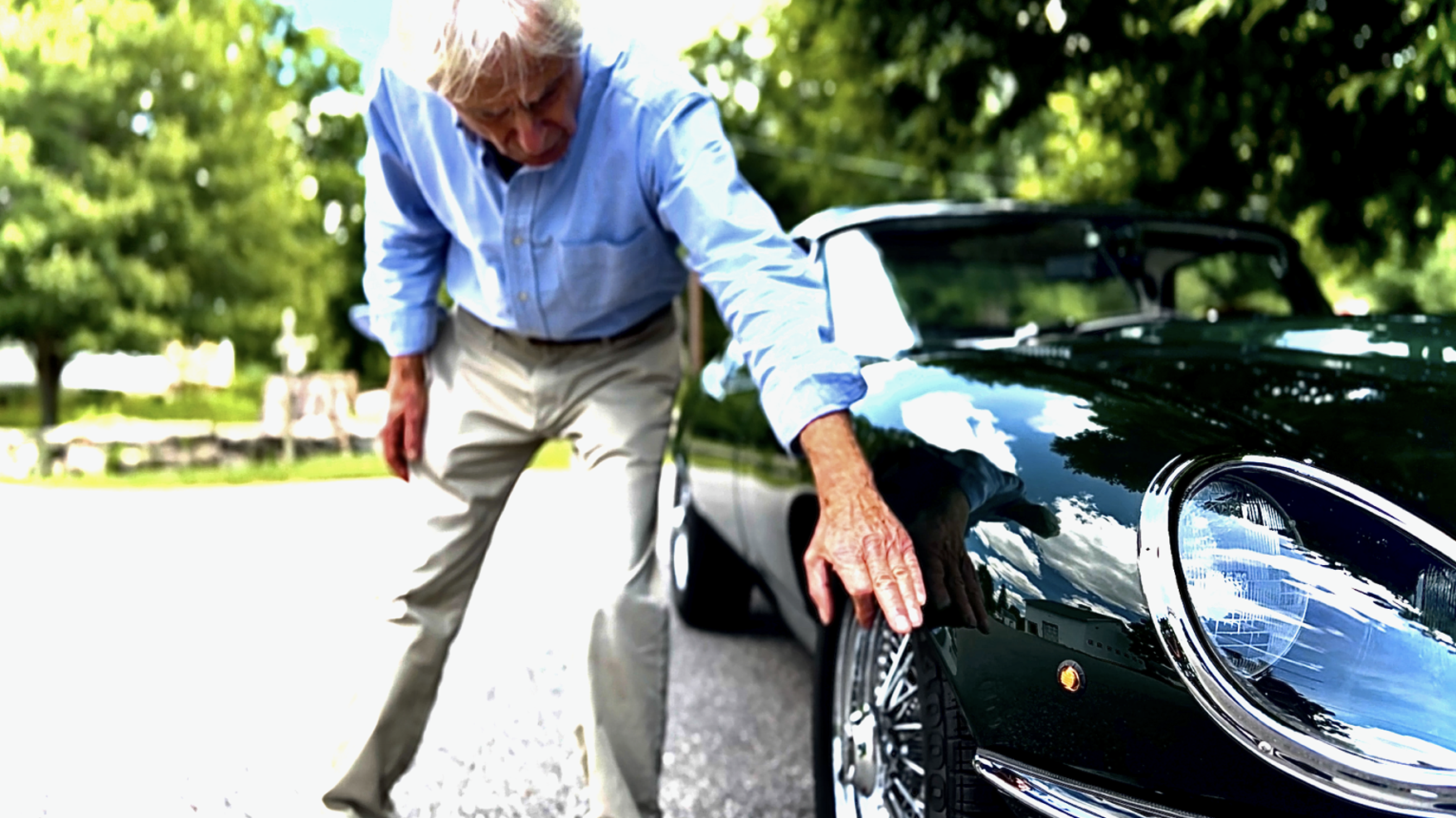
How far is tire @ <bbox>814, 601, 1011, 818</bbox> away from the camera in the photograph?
2.08m

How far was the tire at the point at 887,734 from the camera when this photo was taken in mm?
2084

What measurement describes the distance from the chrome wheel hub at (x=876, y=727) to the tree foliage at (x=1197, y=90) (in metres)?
3.56

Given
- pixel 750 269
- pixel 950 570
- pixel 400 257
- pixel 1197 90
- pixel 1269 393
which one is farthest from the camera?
pixel 1197 90

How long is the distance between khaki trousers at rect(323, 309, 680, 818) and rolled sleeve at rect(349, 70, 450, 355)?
8 centimetres

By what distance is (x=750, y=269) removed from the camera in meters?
2.18

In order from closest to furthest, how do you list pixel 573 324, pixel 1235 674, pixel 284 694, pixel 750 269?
pixel 1235 674 < pixel 750 269 < pixel 573 324 < pixel 284 694

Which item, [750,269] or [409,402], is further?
[409,402]

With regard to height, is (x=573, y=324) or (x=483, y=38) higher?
(x=483, y=38)

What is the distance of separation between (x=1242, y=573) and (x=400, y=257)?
1.67 meters

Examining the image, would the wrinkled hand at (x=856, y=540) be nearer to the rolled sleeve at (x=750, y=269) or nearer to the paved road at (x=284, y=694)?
the rolled sleeve at (x=750, y=269)

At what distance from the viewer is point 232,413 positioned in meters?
31.7

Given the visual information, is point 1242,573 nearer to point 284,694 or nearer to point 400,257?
point 400,257

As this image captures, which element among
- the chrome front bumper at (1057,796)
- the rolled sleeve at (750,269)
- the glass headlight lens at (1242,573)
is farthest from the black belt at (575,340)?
the glass headlight lens at (1242,573)

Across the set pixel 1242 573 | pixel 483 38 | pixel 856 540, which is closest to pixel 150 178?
pixel 483 38
